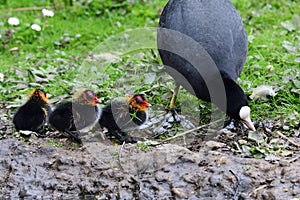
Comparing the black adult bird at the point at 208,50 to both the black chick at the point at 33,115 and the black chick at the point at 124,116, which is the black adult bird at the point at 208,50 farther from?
the black chick at the point at 33,115

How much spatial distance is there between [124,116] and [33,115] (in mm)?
988

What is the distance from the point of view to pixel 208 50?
19.6 feet

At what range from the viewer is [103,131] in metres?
6.17

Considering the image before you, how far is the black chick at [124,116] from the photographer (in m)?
6.04

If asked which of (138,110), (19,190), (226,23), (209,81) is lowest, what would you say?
(19,190)

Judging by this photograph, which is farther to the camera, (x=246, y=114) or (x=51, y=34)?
(x=51, y=34)

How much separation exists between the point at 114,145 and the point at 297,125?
6.46 feet

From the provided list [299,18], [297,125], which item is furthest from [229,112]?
[299,18]

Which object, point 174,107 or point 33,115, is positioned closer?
point 33,115

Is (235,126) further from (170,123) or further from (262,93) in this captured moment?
(170,123)

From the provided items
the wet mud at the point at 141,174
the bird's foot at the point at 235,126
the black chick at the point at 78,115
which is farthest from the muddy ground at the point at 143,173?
the bird's foot at the point at 235,126

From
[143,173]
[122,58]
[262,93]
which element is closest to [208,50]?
[262,93]

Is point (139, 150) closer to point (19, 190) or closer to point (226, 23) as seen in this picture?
point (19, 190)

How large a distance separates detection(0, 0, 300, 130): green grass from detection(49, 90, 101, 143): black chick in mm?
837
